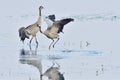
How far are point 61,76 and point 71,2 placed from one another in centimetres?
44

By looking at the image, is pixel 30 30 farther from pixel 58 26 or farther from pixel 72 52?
pixel 72 52

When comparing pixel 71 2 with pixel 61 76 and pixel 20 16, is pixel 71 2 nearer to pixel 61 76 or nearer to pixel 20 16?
pixel 20 16

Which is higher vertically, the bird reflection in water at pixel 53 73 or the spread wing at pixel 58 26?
the spread wing at pixel 58 26

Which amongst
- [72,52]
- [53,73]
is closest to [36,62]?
[53,73]

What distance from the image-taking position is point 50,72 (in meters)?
1.84

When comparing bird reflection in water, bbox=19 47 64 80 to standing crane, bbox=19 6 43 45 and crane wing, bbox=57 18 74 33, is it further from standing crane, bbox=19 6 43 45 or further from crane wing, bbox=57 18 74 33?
crane wing, bbox=57 18 74 33

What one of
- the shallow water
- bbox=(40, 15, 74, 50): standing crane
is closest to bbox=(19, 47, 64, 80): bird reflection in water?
the shallow water

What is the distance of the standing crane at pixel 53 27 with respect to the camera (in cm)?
183

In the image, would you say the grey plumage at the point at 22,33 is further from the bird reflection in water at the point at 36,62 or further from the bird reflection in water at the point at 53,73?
the bird reflection in water at the point at 53,73

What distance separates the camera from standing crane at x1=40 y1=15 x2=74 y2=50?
6.01 ft

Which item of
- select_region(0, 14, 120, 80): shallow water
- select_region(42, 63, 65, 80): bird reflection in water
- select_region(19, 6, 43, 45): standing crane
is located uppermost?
select_region(19, 6, 43, 45): standing crane

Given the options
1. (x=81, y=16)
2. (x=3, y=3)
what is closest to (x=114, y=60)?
(x=81, y=16)

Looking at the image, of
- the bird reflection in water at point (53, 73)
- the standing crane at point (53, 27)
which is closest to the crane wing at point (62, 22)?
the standing crane at point (53, 27)

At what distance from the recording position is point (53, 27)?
185cm
